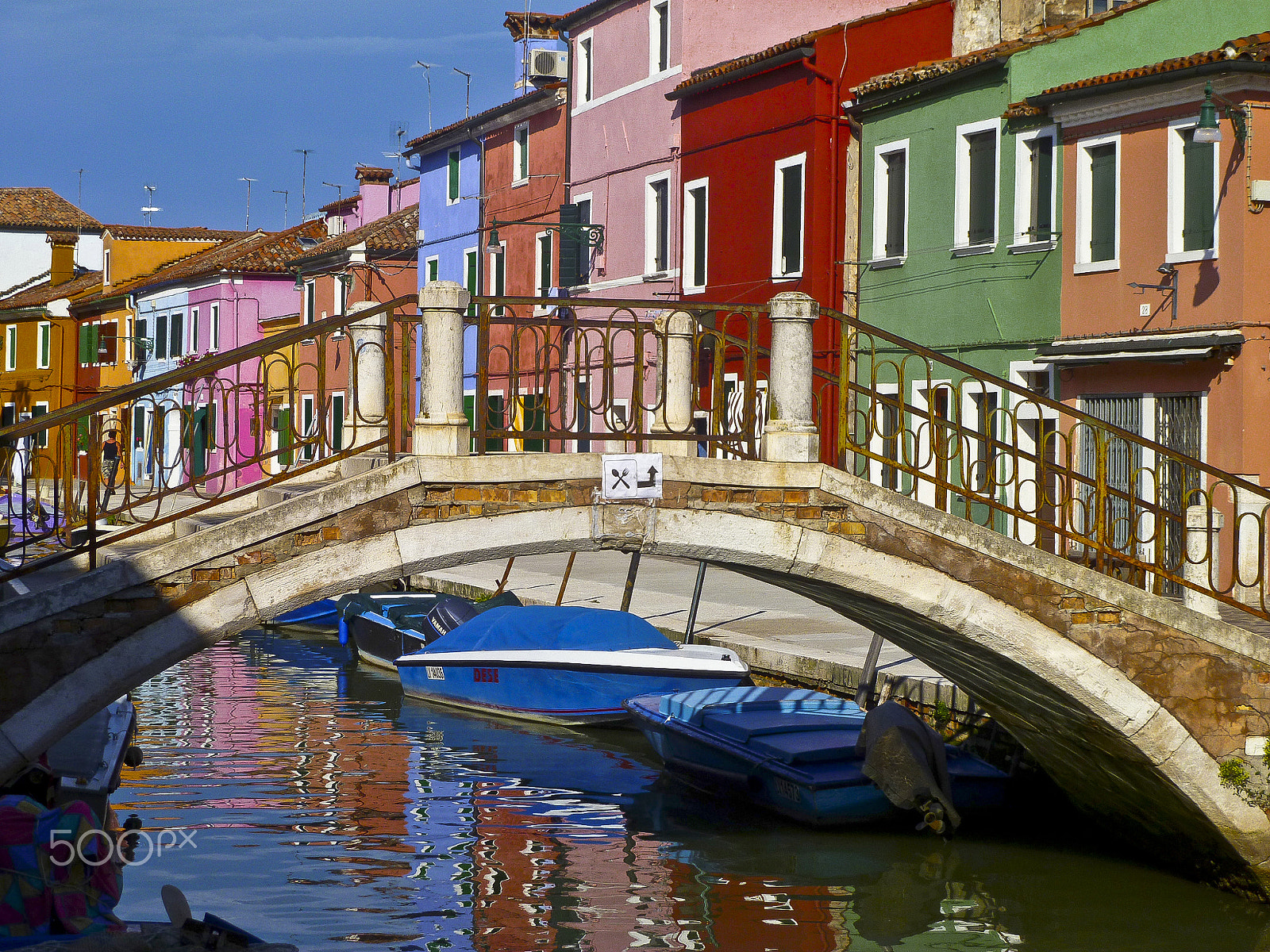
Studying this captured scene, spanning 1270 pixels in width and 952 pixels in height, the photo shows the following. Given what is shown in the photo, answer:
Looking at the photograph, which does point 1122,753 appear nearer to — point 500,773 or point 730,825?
point 730,825

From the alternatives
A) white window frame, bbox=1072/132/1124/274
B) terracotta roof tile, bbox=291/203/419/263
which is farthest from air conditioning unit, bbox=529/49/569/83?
white window frame, bbox=1072/132/1124/274

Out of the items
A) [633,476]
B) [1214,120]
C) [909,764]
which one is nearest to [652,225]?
[1214,120]

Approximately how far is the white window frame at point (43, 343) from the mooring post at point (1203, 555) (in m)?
44.1

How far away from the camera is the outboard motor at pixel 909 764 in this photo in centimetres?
1052

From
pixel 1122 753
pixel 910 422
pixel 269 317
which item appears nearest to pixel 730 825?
pixel 1122 753

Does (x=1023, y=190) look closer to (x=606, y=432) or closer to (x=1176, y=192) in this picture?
(x=1176, y=192)

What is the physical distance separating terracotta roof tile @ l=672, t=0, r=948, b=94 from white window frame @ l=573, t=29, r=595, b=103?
3670 mm

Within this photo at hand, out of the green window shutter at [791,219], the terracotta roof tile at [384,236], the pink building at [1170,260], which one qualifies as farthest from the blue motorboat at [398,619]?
the terracotta roof tile at [384,236]

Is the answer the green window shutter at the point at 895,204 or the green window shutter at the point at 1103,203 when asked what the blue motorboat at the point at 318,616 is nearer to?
the green window shutter at the point at 895,204

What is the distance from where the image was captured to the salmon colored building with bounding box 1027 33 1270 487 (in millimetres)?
13945

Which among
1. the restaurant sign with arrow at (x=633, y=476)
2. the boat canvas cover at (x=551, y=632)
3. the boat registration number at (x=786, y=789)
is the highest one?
the restaurant sign with arrow at (x=633, y=476)

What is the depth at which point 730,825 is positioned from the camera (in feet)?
37.4

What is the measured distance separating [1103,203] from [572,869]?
29.7ft

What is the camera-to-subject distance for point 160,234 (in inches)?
1860
